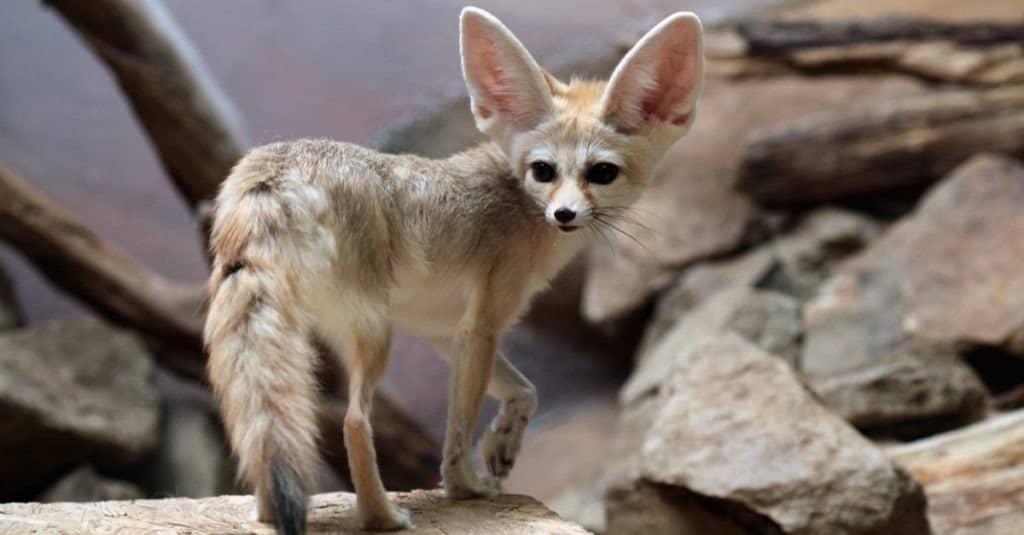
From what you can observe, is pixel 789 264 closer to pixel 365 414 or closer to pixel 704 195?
pixel 704 195

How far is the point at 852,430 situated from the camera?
3908mm

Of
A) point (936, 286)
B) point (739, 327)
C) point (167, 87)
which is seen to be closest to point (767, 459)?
point (739, 327)

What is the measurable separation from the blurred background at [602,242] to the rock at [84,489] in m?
0.02

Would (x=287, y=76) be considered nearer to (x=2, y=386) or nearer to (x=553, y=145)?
(x=2, y=386)

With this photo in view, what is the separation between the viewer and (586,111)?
307cm

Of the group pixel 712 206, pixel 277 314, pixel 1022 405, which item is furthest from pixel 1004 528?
pixel 712 206

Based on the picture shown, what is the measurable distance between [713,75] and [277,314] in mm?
5452

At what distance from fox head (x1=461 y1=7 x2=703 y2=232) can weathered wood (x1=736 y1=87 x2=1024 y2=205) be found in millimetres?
3391

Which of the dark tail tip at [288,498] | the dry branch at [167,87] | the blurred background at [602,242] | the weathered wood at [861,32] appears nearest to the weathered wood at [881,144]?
the blurred background at [602,242]

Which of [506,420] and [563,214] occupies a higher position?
[563,214]

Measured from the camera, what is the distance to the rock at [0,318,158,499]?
5.19 m

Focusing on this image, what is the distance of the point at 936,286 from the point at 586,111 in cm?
333

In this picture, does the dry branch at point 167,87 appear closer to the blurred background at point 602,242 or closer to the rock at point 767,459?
the blurred background at point 602,242

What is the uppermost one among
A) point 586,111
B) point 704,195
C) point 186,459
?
point 586,111
